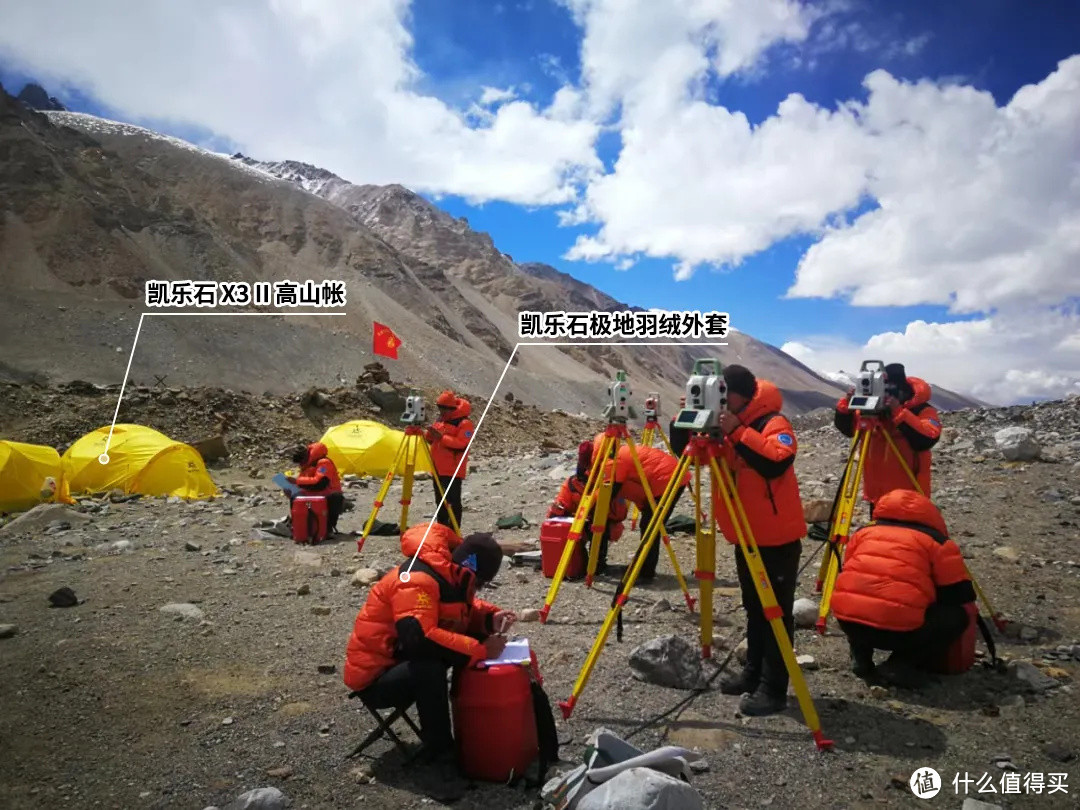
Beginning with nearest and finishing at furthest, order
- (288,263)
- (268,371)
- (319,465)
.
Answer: (319,465) → (268,371) → (288,263)

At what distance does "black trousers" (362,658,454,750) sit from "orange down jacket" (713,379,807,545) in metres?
1.86

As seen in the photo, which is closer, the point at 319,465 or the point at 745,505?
the point at 745,505

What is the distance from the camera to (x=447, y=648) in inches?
138

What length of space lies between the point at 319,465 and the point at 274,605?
3371 mm

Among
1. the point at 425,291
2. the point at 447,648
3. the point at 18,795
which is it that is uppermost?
the point at 425,291

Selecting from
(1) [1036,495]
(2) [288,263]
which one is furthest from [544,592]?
(2) [288,263]

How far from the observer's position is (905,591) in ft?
13.8

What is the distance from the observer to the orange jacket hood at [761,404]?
4.28 m

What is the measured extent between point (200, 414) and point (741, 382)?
19123 mm

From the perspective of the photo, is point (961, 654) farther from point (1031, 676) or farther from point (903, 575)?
point (903, 575)

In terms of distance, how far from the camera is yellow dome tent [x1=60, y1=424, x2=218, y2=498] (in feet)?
40.0

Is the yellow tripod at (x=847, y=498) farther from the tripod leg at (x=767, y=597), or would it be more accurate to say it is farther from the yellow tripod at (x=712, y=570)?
the tripod leg at (x=767, y=597)

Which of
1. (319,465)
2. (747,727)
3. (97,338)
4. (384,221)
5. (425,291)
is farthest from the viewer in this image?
(384,221)

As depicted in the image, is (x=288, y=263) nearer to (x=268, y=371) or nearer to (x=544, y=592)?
(x=268, y=371)
